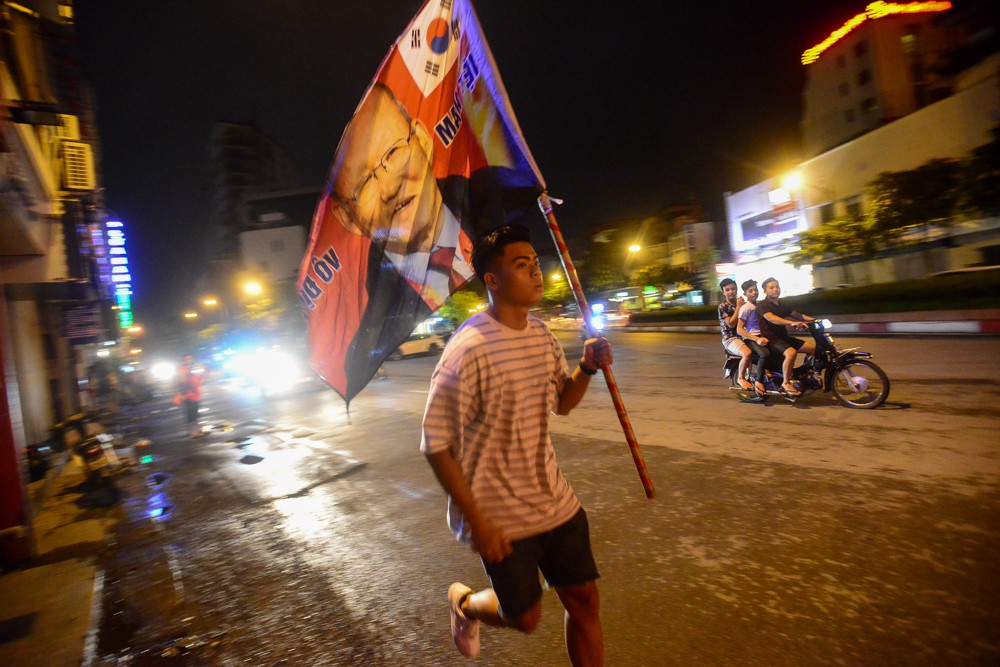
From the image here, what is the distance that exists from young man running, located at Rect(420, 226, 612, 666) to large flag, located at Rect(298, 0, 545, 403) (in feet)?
2.10

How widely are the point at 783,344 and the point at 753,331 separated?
1.58 ft

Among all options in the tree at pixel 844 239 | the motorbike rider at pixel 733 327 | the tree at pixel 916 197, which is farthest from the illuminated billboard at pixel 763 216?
the motorbike rider at pixel 733 327

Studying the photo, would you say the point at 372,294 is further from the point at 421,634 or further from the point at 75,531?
the point at 75,531

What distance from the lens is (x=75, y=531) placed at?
19.6ft

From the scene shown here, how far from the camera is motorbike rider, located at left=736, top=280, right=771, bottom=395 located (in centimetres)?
788

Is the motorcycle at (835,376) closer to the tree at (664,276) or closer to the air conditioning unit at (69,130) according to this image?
the air conditioning unit at (69,130)

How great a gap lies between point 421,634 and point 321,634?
63 cm

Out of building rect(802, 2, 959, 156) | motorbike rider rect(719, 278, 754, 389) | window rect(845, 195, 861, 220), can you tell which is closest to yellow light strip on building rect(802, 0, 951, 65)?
building rect(802, 2, 959, 156)

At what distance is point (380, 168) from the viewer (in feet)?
9.39

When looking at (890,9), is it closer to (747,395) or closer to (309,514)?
(747,395)

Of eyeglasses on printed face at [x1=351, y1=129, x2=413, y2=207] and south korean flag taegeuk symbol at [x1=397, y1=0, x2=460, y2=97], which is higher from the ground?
south korean flag taegeuk symbol at [x1=397, y1=0, x2=460, y2=97]

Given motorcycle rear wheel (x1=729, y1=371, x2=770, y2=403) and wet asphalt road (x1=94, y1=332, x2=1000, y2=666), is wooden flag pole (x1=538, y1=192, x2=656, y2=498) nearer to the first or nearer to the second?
wet asphalt road (x1=94, y1=332, x2=1000, y2=666)

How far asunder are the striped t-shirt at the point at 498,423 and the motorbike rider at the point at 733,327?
6.76 m

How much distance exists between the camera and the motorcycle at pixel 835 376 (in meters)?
6.99
